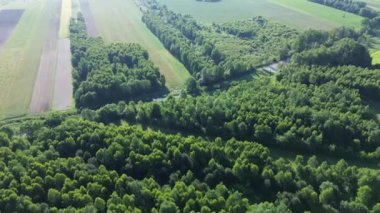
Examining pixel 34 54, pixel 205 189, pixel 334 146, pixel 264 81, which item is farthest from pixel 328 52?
pixel 34 54

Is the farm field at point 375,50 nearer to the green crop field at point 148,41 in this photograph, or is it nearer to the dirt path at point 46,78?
the green crop field at point 148,41

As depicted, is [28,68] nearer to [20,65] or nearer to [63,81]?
[20,65]

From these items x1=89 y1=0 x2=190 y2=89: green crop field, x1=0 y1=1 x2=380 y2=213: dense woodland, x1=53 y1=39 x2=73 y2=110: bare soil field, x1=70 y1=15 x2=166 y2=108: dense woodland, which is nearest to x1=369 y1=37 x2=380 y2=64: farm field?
x1=0 y1=1 x2=380 y2=213: dense woodland

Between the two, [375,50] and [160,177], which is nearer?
[160,177]

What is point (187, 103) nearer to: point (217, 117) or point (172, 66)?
point (217, 117)

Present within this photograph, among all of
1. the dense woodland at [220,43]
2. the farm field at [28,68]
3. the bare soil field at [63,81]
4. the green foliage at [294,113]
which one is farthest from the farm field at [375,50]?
the farm field at [28,68]

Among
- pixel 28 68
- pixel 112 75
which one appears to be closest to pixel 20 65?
pixel 28 68
